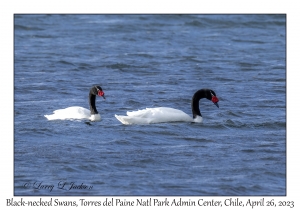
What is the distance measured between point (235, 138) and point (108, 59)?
31.1ft

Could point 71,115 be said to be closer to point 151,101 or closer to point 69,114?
point 69,114

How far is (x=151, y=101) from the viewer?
17.9 metres

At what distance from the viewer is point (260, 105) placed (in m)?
17.5

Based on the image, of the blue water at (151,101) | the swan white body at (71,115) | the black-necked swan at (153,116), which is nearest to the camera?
the blue water at (151,101)

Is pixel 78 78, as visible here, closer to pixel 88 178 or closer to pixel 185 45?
pixel 185 45

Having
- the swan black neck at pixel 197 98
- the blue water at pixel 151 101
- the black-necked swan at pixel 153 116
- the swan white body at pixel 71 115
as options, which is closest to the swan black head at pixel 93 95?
the swan white body at pixel 71 115

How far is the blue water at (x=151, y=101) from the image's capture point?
11805 mm

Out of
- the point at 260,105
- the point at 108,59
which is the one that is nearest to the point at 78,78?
the point at 108,59

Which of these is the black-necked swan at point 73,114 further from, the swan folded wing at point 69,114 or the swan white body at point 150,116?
the swan white body at point 150,116

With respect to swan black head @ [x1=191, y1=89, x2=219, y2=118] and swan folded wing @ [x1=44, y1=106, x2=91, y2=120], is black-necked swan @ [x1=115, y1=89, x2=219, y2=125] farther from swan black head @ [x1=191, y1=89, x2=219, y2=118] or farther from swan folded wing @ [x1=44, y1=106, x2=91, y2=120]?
swan folded wing @ [x1=44, y1=106, x2=91, y2=120]

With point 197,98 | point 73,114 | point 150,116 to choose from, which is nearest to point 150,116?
point 150,116

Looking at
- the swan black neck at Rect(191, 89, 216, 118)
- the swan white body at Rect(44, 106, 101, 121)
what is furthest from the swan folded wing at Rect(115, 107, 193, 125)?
the swan white body at Rect(44, 106, 101, 121)

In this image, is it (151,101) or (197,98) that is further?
(151,101)

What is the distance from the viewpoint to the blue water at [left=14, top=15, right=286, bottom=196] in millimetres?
11805
